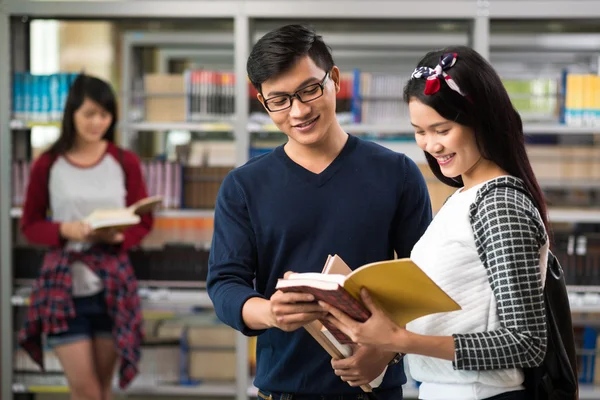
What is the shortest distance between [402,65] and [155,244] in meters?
2.10

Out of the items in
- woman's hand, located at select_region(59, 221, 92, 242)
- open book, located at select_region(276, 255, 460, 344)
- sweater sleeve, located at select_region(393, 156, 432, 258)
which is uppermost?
sweater sleeve, located at select_region(393, 156, 432, 258)

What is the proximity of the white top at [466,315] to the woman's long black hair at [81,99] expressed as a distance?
229 cm

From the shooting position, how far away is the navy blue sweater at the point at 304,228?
5.58 feet

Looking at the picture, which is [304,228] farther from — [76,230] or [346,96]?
[346,96]

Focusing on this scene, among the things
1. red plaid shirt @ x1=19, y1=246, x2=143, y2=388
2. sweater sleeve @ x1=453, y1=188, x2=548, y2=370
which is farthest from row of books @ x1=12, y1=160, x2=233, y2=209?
sweater sleeve @ x1=453, y1=188, x2=548, y2=370

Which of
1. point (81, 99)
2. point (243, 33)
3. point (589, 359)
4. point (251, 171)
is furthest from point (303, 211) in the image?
point (589, 359)

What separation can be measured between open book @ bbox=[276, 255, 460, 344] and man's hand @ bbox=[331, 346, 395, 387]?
0.43 ft

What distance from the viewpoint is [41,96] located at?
4004 millimetres

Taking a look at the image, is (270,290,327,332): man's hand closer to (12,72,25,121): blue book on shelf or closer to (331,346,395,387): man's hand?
(331,346,395,387): man's hand

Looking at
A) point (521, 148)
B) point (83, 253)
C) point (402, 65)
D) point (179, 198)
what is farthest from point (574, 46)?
point (521, 148)

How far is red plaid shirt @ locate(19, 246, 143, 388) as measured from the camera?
132 inches

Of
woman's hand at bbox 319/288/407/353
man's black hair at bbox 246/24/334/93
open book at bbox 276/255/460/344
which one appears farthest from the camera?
man's black hair at bbox 246/24/334/93

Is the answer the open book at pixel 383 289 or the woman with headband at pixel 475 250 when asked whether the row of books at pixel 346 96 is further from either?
the open book at pixel 383 289

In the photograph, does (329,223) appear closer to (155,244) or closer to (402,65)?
(155,244)
